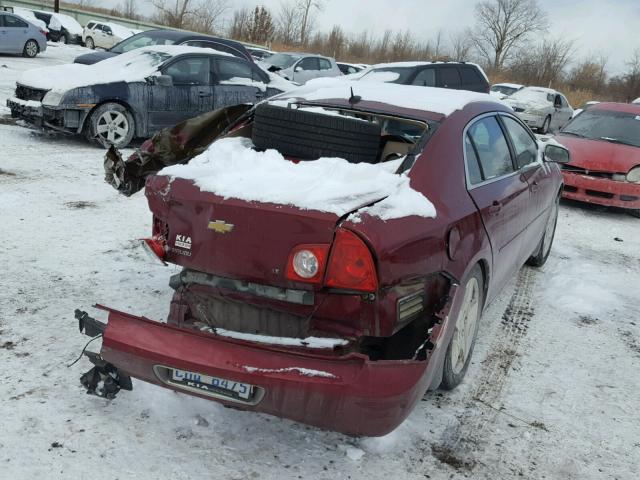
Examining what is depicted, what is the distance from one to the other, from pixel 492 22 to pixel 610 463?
69.9 metres

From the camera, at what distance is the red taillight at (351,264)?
8.09 ft

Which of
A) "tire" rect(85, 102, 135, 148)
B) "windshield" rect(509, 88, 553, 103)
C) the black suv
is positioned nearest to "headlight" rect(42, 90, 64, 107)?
"tire" rect(85, 102, 135, 148)

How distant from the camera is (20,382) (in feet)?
9.79

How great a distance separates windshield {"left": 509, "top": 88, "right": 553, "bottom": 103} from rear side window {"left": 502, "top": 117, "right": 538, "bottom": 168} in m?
16.1

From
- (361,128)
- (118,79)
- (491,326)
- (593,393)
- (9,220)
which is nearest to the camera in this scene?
(361,128)

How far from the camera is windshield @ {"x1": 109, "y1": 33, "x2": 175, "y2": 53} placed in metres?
12.1

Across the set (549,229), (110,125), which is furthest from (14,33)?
(549,229)

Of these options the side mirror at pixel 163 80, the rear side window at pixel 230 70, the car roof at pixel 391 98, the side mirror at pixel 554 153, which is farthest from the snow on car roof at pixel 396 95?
the rear side window at pixel 230 70

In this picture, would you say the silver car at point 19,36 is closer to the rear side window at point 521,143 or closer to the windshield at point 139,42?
the windshield at point 139,42

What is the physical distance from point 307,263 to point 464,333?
1232 millimetres

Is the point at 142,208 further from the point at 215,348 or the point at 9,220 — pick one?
the point at 215,348

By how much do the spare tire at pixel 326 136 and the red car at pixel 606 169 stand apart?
5.90 meters

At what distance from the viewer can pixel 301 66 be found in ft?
61.0

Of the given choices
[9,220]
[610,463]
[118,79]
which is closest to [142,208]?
[9,220]
